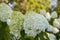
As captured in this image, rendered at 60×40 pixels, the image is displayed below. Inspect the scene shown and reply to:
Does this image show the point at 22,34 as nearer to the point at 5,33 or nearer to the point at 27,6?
the point at 5,33

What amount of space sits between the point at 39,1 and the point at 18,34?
140cm

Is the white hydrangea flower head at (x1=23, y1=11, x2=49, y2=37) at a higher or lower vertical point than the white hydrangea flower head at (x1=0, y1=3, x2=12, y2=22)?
lower

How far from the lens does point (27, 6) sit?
2262 mm

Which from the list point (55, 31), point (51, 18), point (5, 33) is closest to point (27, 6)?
point (51, 18)

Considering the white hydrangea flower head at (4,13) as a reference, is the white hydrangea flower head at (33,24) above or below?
below

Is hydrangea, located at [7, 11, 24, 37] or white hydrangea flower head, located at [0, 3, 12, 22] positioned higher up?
white hydrangea flower head, located at [0, 3, 12, 22]

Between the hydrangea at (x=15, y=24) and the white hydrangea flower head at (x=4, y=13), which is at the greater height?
the white hydrangea flower head at (x=4, y=13)

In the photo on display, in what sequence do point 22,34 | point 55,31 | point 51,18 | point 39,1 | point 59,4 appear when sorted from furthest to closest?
point 59,4, point 39,1, point 51,18, point 55,31, point 22,34

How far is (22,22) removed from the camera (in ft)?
4.12

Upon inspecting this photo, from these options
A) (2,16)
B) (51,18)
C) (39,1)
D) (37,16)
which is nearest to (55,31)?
Result: (51,18)

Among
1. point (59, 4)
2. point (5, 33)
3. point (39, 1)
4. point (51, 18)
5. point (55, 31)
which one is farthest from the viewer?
point (59, 4)

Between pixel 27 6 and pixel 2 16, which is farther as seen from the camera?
pixel 27 6

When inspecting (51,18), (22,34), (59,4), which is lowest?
(59,4)

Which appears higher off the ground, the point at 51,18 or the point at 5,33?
the point at 5,33
